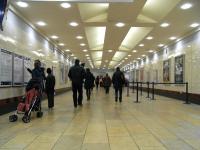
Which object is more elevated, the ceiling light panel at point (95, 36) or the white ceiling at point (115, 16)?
the ceiling light panel at point (95, 36)

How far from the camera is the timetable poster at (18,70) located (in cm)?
928

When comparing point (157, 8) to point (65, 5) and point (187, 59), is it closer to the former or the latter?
point (65, 5)

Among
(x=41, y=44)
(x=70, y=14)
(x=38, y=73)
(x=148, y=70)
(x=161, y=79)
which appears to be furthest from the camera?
(x=148, y=70)

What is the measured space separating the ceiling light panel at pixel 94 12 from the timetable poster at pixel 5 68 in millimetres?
3106

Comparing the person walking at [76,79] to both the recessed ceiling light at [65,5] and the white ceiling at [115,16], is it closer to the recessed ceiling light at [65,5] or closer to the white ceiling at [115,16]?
the white ceiling at [115,16]

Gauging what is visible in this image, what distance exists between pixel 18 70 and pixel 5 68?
1251 mm

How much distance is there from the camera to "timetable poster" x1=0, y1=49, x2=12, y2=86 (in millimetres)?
8051

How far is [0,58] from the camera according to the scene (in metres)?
7.96

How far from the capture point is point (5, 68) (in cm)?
836

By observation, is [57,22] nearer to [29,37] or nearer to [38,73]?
[29,37]

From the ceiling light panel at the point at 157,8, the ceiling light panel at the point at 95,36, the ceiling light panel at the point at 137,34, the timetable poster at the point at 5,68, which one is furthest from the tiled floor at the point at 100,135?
the ceiling light panel at the point at 95,36

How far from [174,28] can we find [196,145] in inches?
358

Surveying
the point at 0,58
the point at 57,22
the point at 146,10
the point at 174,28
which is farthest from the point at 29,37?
the point at 174,28

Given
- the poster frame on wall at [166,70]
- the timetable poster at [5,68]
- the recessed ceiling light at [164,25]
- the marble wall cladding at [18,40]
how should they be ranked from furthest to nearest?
the poster frame on wall at [166,70] < the recessed ceiling light at [164,25] < the marble wall cladding at [18,40] < the timetable poster at [5,68]
